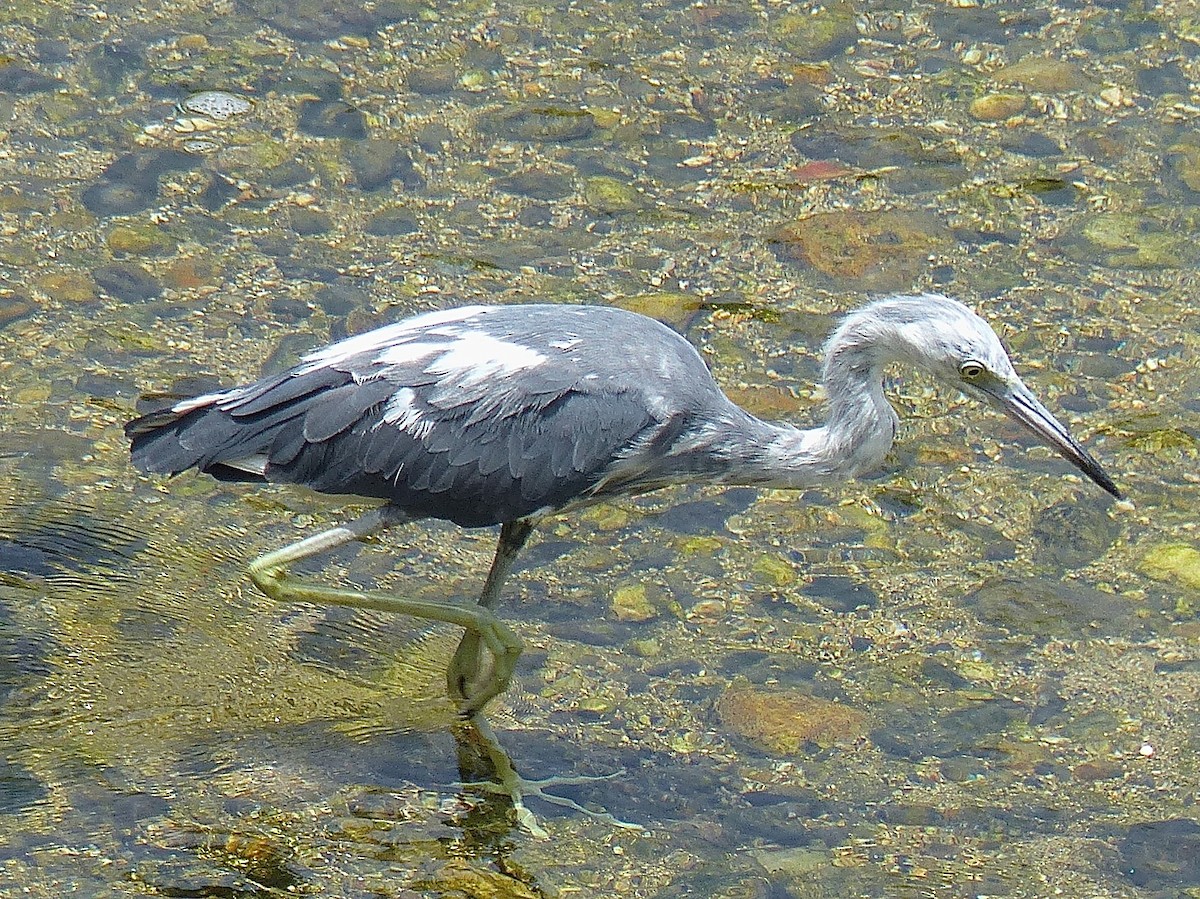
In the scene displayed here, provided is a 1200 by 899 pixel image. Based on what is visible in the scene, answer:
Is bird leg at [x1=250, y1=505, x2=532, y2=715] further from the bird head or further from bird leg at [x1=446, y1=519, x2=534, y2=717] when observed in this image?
the bird head

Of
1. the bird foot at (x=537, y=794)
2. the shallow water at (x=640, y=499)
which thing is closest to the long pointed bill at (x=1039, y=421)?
the shallow water at (x=640, y=499)

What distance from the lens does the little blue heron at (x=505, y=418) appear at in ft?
16.6

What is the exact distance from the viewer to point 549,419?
16.6 ft

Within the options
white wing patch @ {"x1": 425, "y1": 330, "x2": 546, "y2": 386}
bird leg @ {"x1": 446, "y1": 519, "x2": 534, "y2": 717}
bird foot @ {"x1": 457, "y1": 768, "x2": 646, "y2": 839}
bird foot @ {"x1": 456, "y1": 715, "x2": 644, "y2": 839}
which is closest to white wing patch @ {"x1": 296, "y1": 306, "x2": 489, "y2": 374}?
white wing patch @ {"x1": 425, "y1": 330, "x2": 546, "y2": 386}

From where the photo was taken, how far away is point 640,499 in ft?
21.0

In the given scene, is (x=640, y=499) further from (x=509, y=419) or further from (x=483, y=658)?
(x=509, y=419)

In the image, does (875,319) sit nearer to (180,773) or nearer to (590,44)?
(180,773)

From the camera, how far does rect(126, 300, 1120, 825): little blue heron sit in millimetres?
5059

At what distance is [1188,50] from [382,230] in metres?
4.15

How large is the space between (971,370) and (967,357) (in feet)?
0.15

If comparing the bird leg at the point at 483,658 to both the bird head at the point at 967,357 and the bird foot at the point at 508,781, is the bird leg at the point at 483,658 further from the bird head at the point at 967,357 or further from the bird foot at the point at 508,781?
the bird head at the point at 967,357

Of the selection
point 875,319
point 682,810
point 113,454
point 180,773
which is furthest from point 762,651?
point 113,454

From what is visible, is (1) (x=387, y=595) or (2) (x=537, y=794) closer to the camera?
(2) (x=537, y=794)

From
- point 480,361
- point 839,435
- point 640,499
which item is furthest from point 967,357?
point 640,499
